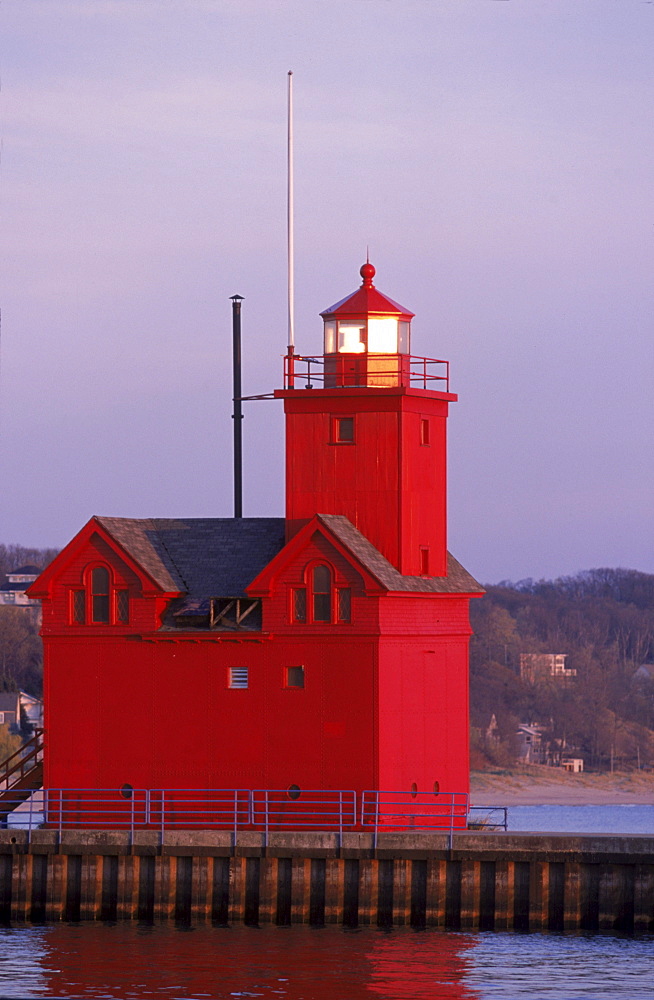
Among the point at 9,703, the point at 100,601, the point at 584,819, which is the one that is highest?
the point at 100,601

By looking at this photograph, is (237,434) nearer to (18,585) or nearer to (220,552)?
(220,552)

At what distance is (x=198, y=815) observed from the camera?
4628cm

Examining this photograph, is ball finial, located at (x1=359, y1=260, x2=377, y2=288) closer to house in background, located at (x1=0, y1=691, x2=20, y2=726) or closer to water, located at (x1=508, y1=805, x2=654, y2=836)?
water, located at (x1=508, y1=805, x2=654, y2=836)

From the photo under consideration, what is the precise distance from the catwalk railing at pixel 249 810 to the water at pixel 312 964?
8.99ft

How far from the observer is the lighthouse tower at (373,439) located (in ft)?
156

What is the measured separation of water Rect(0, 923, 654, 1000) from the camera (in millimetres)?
37625

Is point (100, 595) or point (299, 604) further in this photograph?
point (100, 595)

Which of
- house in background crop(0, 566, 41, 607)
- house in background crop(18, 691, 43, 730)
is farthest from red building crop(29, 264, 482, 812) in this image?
house in background crop(0, 566, 41, 607)

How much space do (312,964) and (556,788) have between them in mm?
96564

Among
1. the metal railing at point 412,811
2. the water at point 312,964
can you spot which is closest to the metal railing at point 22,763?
the water at point 312,964

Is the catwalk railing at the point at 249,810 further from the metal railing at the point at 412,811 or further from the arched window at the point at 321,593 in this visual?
the arched window at the point at 321,593

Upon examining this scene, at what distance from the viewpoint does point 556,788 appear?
134500mm

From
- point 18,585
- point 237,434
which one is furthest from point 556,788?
point 237,434

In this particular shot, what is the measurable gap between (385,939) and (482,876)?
2422mm
